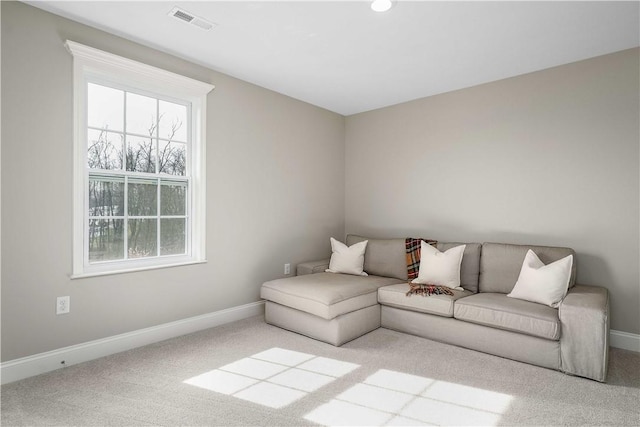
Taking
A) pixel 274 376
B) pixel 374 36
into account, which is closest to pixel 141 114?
pixel 374 36

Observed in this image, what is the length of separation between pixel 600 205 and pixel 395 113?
2444 mm

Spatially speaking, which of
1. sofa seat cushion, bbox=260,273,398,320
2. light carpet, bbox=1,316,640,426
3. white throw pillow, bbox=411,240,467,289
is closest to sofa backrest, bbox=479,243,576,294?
white throw pillow, bbox=411,240,467,289

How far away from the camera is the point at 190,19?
106 inches

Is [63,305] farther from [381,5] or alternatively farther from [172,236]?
[381,5]

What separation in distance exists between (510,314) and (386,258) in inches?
62.4

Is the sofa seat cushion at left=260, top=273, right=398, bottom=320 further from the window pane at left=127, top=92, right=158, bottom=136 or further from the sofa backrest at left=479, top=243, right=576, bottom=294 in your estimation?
the window pane at left=127, top=92, right=158, bottom=136

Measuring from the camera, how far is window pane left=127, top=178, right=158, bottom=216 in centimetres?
316

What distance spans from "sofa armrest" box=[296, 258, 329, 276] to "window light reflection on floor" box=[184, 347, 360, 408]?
4.44 feet

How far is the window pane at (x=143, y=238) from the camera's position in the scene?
316 cm

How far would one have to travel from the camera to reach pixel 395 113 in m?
4.71

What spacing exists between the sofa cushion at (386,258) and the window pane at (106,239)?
2604 millimetres

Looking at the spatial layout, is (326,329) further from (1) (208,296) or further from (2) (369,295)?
(1) (208,296)

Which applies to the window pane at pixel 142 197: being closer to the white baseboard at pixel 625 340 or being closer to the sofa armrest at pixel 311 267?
the sofa armrest at pixel 311 267

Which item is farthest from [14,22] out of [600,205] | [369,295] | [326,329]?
[600,205]
